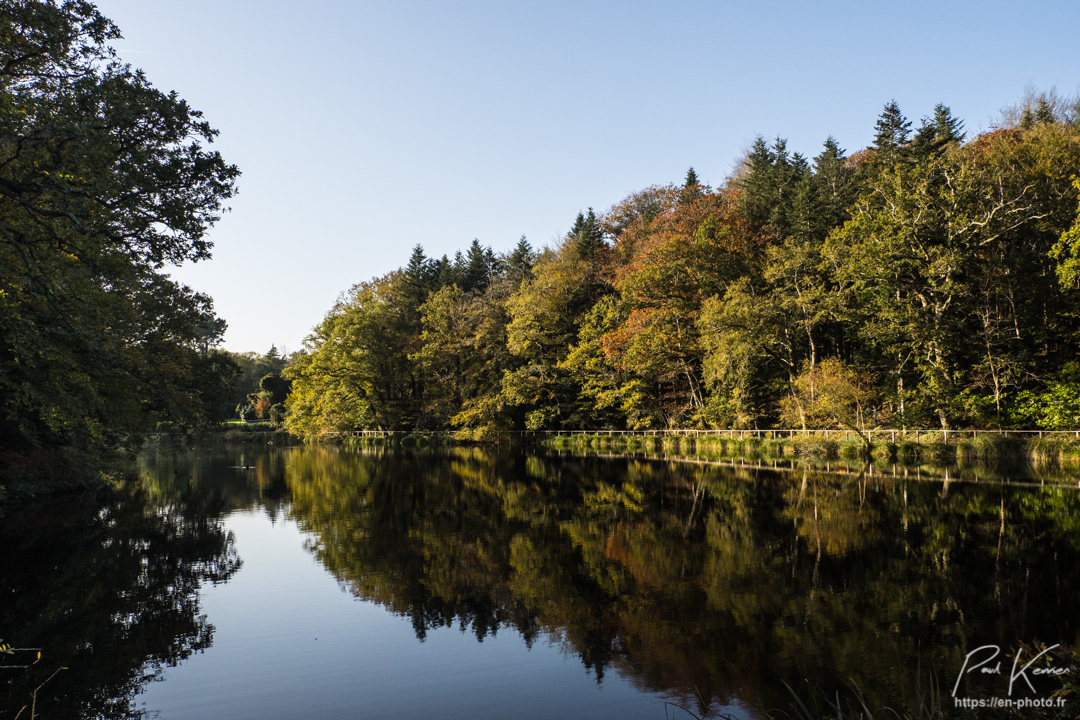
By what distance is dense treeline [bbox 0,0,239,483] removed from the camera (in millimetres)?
12000

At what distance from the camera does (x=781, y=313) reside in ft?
115

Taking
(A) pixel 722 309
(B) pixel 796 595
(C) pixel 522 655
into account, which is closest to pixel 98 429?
(C) pixel 522 655

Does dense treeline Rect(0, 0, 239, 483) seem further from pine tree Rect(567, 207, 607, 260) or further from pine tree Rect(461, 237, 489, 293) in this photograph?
pine tree Rect(461, 237, 489, 293)

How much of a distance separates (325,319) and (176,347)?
114 feet

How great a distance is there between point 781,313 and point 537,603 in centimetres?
2890

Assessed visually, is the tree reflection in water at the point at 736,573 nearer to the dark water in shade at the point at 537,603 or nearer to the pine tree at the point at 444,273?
the dark water in shade at the point at 537,603

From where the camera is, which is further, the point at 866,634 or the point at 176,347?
the point at 176,347

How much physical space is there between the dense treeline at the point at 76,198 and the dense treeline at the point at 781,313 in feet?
88.5

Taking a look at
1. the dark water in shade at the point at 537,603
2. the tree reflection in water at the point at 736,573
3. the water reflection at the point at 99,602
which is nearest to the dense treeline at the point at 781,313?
the tree reflection in water at the point at 736,573

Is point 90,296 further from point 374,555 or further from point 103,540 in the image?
point 374,555

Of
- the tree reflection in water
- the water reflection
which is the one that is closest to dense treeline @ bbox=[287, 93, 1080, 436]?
the tree reflection in water

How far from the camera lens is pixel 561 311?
164ft

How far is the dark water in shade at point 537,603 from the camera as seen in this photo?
706 centimetres

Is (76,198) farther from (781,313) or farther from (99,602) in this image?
(781,313)
